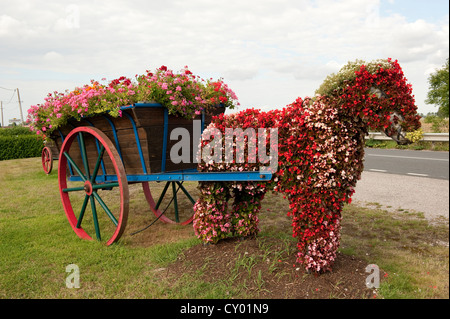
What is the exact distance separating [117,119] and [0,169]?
1217 cm

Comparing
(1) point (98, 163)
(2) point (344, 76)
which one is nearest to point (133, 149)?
(1) point (98, 163)

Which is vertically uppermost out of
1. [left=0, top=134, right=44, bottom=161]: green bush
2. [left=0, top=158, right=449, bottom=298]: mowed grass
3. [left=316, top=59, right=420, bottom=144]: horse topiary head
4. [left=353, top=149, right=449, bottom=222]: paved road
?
[left=316, top=59, right=420, bottom=144]: horse topiary head

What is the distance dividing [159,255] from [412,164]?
339 inches

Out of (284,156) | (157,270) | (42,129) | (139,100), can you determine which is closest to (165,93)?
(139,100)

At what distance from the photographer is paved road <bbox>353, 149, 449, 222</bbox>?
229 inches

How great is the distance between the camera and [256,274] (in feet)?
10.4

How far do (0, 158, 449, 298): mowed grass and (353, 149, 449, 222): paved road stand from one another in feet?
1.89

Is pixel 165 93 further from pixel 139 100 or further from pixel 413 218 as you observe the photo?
pixel 413 218

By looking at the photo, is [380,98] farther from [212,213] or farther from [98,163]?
[98,163]

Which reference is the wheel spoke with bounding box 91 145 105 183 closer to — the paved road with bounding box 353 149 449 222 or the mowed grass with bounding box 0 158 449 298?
the mowed grass with bounding box 0 158 449 298

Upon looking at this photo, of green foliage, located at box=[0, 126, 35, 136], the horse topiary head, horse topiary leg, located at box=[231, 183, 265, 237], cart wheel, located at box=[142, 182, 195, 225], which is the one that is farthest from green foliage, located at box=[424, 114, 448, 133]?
green foliage, located at box=[0, 126, 35, 136]

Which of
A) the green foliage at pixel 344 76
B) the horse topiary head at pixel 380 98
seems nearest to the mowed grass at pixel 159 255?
the horse topiary head at pixel 380 98

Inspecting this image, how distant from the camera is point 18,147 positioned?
59.4 ft

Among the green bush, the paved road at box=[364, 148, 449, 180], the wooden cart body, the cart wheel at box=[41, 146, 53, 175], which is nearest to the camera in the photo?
the wooden cart body
